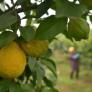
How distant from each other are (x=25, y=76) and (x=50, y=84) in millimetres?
166

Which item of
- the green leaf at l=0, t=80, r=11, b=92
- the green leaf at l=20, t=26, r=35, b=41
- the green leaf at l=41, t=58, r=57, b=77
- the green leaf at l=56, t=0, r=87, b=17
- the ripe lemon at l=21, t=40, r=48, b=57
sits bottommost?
the green leaf at l=41, t=58, r=57, b=77

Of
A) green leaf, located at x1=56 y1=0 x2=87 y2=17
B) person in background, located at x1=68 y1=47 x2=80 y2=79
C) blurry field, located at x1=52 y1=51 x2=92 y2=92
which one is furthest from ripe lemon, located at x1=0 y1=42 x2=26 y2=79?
person in background, located at x1=68 y1=47 x2=80 y2=79

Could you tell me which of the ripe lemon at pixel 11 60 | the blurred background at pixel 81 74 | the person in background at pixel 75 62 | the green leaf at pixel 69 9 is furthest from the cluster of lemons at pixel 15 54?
the person in background at pixel 75 62

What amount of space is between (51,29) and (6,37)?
0.44ft

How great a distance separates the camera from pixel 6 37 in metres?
0.98

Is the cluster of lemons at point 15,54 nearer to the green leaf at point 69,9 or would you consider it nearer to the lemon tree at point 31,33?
the lemon tree at point 31,33

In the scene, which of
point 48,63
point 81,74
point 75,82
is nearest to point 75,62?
point 75,82

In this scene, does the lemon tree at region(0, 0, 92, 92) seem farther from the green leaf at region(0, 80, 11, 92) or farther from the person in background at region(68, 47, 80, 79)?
the person in background at region(68, 47, 80, 79)

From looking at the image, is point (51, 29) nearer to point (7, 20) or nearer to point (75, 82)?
point (7, 20)

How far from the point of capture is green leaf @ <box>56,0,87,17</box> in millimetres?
850

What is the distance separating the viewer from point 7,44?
98 centimetres

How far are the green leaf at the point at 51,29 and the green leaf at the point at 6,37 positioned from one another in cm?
8

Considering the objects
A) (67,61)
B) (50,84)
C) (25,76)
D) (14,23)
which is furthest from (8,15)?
(67,61)

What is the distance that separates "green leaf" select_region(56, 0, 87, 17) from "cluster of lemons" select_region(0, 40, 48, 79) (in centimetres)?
16
